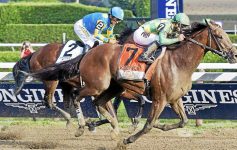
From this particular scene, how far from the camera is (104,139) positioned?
→ 10.7 m

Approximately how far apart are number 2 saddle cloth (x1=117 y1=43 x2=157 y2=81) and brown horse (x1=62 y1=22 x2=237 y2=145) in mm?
72

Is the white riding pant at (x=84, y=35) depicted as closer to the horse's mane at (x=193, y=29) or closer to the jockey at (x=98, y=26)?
the jockey at (x=98, y=26)

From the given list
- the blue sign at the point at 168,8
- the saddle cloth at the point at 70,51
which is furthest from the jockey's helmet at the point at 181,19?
the blue sign at the point at 168,8

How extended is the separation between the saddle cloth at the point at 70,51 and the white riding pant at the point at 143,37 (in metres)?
1.21

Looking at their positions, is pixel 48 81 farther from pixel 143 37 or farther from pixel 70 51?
pixel 143 37

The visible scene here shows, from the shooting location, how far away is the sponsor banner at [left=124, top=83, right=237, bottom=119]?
1150cm

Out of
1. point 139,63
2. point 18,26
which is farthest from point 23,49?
point 18,26

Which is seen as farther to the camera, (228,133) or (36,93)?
(36,93)

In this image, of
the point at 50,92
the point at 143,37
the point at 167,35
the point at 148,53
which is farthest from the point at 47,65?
the point at 167,35

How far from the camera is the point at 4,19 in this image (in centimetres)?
2802

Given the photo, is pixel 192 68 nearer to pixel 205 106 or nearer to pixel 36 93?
pixel 205 106

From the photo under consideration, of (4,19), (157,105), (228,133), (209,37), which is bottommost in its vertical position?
(4,19)

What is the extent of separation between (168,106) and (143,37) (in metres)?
2.35

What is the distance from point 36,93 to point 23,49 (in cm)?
143
